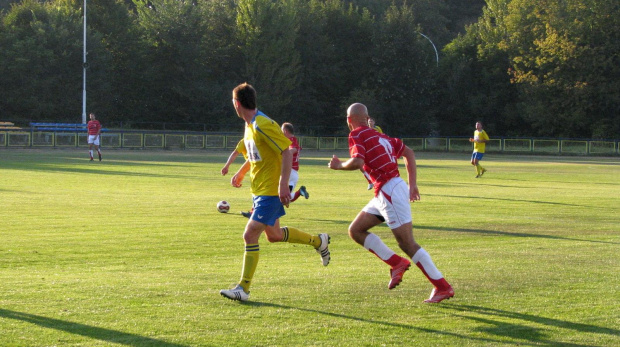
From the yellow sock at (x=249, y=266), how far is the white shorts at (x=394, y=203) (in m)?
1.26

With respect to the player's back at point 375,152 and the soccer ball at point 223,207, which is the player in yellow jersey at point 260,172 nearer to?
the player's back at point 375,152

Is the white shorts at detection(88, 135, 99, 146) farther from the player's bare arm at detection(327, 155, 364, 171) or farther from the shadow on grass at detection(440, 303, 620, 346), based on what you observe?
the shadow on grass at detection(440, 303, 620, 346)

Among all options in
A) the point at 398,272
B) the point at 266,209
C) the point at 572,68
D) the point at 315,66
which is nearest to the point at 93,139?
the point at 266,209

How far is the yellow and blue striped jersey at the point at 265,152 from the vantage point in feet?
23.1

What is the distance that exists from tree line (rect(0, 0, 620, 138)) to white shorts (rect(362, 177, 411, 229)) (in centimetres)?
5574

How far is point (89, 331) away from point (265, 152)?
2343mm

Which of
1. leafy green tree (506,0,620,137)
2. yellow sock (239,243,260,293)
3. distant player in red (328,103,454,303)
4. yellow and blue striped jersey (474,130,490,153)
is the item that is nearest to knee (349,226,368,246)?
distant player in red (328,103,454,303)

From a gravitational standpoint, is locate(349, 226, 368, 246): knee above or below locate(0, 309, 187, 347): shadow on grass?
above

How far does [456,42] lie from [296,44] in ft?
48.8

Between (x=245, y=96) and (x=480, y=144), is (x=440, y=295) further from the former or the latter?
(x=480, y=144)

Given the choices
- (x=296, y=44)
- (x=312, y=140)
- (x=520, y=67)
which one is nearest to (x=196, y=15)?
(x=296, y=44)

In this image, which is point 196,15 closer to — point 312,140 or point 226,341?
point 312,140

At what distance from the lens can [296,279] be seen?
26.6ft

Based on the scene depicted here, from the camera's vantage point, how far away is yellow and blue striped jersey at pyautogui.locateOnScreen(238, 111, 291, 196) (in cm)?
703
